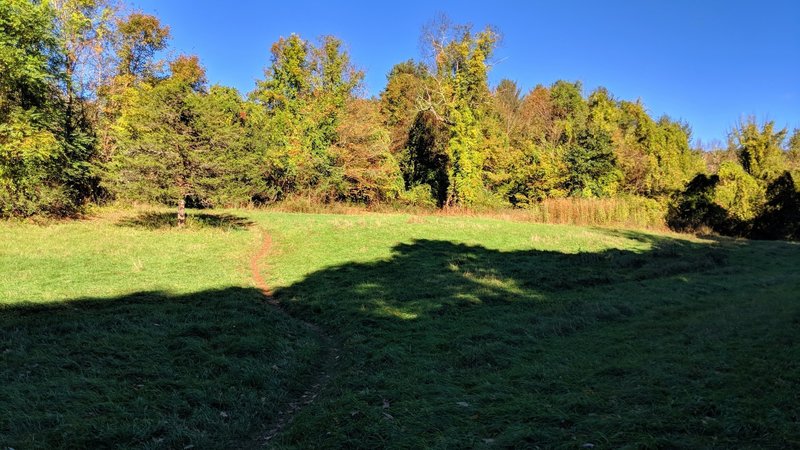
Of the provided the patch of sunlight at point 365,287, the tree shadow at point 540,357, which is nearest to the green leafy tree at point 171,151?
the tree shadow at point 540,357

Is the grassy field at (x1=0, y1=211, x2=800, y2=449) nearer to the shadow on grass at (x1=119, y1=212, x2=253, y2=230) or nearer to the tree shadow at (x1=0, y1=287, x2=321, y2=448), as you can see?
the tree shadow at (x1=0, y1=287, x2=321, y2=448)

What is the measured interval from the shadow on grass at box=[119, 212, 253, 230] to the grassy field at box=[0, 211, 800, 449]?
7360 millimetres

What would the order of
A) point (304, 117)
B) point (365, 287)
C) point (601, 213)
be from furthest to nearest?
point (304, 117), point (601, 213), point (365, 287)

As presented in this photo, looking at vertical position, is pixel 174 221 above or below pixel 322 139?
below

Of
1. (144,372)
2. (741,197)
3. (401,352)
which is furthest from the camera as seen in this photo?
(741,197)

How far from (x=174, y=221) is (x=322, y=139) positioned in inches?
766

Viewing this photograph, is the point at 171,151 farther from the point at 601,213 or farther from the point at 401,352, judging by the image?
the point at 601,213

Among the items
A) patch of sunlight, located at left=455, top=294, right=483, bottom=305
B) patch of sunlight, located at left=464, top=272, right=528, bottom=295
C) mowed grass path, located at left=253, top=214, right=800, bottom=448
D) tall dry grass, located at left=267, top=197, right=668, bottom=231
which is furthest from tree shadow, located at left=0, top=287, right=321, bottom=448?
tall dry grass, located at left=267, top=197, right=668, bottom=231

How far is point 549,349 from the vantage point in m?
7.73

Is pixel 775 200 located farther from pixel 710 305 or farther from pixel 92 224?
pixel 92 224

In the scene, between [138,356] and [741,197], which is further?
[741,197]

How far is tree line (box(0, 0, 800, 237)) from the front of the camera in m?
20.8

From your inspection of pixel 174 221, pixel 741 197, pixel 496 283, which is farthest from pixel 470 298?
pixel 741 197

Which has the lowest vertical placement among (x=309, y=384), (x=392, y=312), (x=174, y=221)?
(x=309, y=384)
